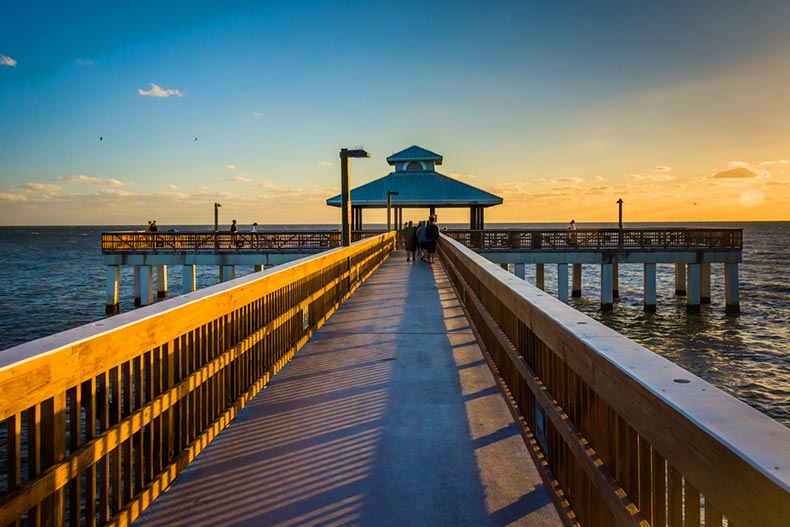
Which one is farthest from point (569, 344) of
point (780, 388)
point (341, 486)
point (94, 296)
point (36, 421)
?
point (94, 296)

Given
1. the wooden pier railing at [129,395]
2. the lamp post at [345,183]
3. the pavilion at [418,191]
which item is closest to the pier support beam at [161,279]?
the pavilion at [418,191]

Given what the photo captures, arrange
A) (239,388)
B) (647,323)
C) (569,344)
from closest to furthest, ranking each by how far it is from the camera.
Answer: (569,344) < (239,388) < (647,323)

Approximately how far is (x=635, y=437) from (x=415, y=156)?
140ft

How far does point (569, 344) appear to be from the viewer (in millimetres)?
2951

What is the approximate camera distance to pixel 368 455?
4.30 m

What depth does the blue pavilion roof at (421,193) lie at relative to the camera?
3941 cm

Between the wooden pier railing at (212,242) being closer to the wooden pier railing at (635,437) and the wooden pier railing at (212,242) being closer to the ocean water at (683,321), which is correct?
the ocean water at (683,321)

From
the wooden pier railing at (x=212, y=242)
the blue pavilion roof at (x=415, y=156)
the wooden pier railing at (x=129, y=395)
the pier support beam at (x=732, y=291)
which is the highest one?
the blue pavilion roof at (x=415, y=156)

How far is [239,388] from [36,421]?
102 inches

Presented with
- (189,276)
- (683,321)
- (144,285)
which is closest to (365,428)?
(683,321)

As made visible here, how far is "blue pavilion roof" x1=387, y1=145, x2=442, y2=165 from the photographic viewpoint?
143 ft

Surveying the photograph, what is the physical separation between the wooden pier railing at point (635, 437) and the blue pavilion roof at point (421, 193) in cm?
3514

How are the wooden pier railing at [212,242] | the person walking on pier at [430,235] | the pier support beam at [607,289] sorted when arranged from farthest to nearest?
the wooden pier railing at [212,242] → the pier support beam at [607,289] → the person walking on pier at [430,235]

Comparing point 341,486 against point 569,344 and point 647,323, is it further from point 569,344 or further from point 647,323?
point 647,323
